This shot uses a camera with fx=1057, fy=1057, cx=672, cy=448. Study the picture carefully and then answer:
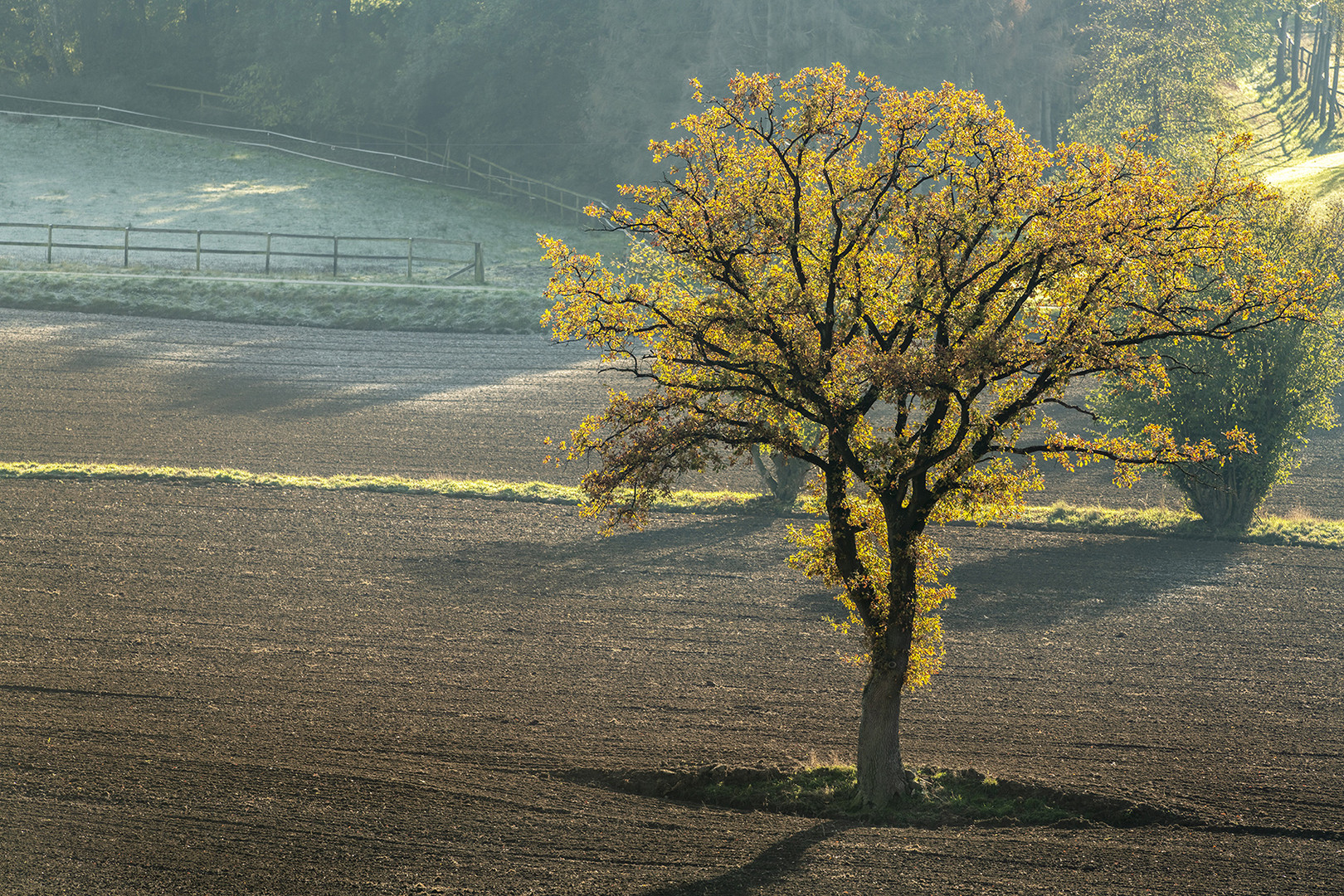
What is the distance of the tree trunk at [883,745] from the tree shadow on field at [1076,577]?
5.95m

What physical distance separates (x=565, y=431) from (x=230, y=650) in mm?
16209

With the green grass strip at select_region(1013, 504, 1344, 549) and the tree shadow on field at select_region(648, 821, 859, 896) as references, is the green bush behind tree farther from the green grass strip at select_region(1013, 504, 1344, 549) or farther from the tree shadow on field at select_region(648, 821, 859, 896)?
the tree shadow on field at select_region(648, 821, 859, 896)

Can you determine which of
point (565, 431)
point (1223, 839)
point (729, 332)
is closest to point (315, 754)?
point (729, 332)

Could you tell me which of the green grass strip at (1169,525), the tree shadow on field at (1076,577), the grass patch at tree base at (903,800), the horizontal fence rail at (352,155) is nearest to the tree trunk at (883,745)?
the grass patch at tree base at (903,800)

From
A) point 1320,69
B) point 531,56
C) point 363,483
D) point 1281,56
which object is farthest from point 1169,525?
point 1281,56

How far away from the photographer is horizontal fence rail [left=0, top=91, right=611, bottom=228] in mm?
63281

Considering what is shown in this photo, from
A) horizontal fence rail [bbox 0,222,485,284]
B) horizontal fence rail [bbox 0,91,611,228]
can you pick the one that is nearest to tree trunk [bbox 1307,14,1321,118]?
horizontal fence rail [bbox 0,91,611,228]

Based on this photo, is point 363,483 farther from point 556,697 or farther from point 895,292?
point 895,292

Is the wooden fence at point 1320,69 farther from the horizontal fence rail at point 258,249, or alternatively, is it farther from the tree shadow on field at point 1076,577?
the tree shadow on field at point 1076,577

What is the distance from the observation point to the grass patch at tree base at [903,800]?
1220cm

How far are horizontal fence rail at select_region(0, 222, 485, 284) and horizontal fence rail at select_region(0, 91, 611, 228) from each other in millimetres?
10422

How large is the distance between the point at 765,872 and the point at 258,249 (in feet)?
156

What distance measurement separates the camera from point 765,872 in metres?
10.9

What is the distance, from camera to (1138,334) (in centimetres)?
1129
